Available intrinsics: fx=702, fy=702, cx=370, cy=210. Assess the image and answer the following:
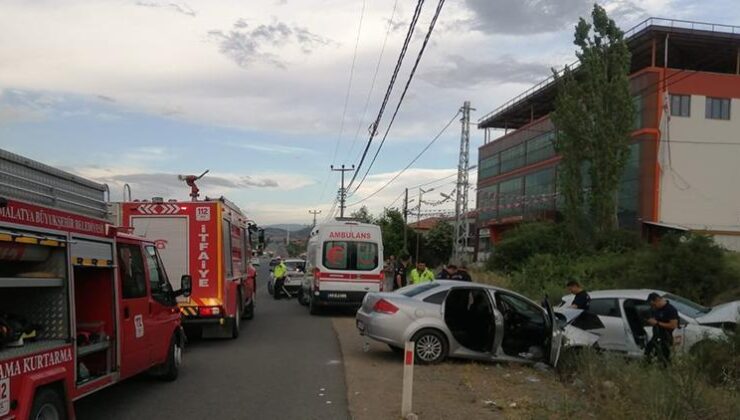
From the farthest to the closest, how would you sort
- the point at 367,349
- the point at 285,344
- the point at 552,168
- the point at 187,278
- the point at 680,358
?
the point at 552,168 → the point at 285,344 → the point at 367,349 → the point at 187,278 → the point at 680,358

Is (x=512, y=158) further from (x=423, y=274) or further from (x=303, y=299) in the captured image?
(x=423, y=274)

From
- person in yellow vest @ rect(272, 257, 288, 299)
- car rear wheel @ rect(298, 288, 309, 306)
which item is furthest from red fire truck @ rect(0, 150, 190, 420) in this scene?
person in yellow vest @ rect(272, 257, 288, 299)

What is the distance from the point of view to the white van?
20266 millimetres

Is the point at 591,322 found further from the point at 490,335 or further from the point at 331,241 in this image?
the point at 331,241

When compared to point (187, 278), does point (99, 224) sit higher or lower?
higher

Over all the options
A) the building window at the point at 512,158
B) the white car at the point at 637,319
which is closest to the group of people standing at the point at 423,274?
the white car at the point at 637,319

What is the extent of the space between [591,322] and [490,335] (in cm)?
193

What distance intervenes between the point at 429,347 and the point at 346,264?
9367 millimetres

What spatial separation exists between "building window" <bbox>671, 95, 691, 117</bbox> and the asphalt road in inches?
1606

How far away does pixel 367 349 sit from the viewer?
13008mm

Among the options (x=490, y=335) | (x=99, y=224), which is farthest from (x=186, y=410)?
(x=490, y=335)

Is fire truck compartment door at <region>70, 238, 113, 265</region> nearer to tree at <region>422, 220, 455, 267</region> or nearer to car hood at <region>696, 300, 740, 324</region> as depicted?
car hood at <region>696, 300, 740, 324</region>

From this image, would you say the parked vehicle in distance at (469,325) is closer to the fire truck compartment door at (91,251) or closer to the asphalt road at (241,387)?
the asphalt road at (241,387)

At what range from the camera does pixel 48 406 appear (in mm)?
5863
